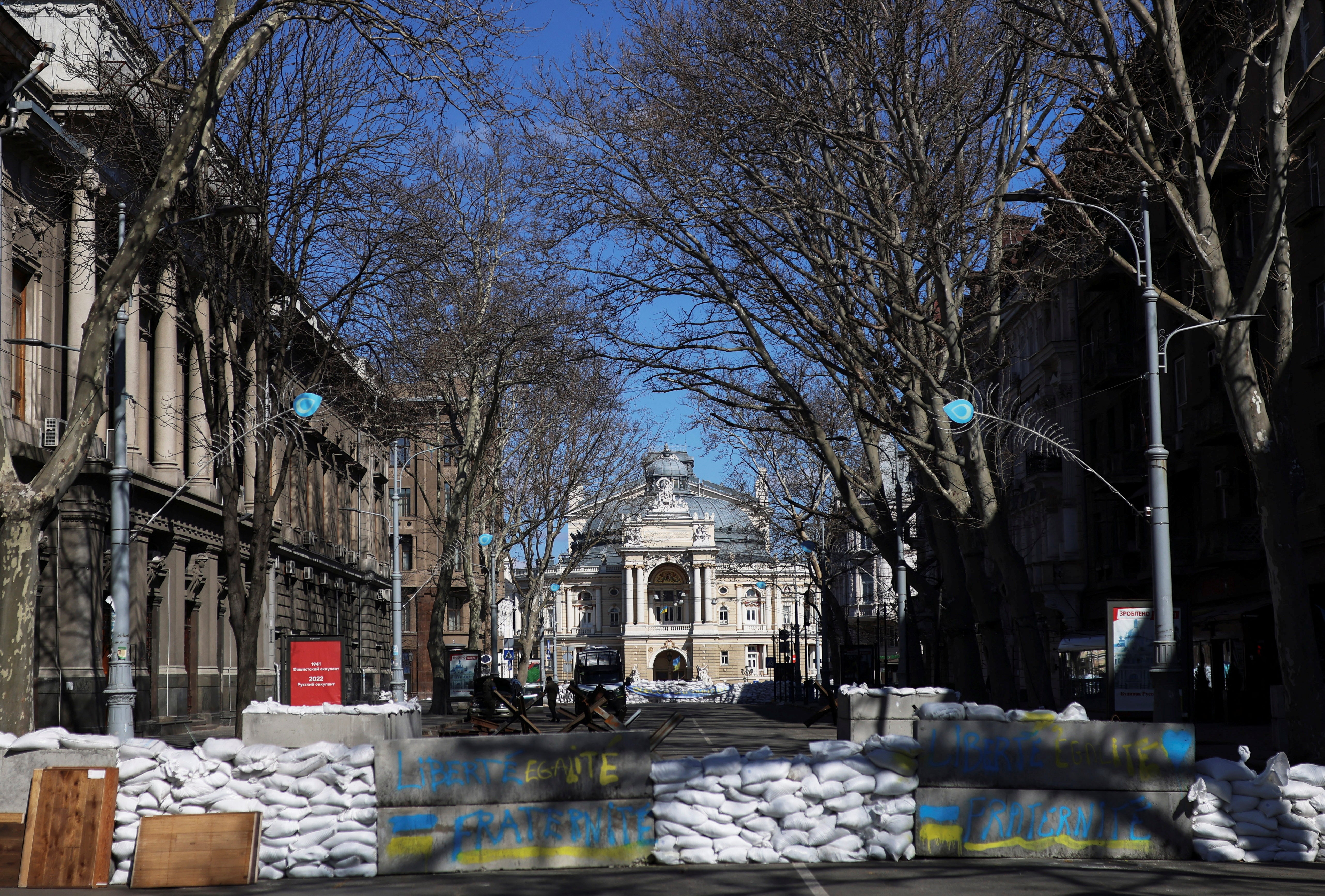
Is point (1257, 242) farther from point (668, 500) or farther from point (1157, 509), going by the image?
point (668, 500)

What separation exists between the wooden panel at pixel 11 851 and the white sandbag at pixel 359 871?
2.17 meters

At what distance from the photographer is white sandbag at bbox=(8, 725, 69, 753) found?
10.6m

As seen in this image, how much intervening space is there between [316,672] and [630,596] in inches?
4540

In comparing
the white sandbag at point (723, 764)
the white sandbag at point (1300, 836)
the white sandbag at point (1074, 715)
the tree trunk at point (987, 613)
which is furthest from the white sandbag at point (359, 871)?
the tree trunk at point (987, 613)

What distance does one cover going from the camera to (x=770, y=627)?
136 meters

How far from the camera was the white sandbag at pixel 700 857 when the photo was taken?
10945mm

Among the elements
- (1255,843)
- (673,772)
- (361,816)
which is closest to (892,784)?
(673,772)

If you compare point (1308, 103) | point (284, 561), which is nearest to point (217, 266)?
point (1308, 103)

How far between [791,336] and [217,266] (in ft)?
31.8

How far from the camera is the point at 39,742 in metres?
10.6

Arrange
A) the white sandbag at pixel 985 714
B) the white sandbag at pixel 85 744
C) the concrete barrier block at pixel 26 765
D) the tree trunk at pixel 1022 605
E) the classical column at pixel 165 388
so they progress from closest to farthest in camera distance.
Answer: the concrete barrier block at pixel 26 765
the white sandbag at pixel 85 744
the white sandbag at pixel 985 714
the tree trunk at pixel 1022 605
the classical column at pixel 165 388

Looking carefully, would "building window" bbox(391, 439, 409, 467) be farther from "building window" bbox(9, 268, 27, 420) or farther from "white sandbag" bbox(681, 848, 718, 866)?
"white sandbag" bbox(681, 848, 718, 866)

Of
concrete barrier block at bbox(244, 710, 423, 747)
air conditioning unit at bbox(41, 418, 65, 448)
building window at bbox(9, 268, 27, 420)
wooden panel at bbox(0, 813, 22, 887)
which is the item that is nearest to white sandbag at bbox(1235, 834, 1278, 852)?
concrete barrier block at bbox(244, 710, 423, 747)

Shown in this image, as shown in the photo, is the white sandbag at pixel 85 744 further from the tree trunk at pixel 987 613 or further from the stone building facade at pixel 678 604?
the stone building facade at pixel 678 604
